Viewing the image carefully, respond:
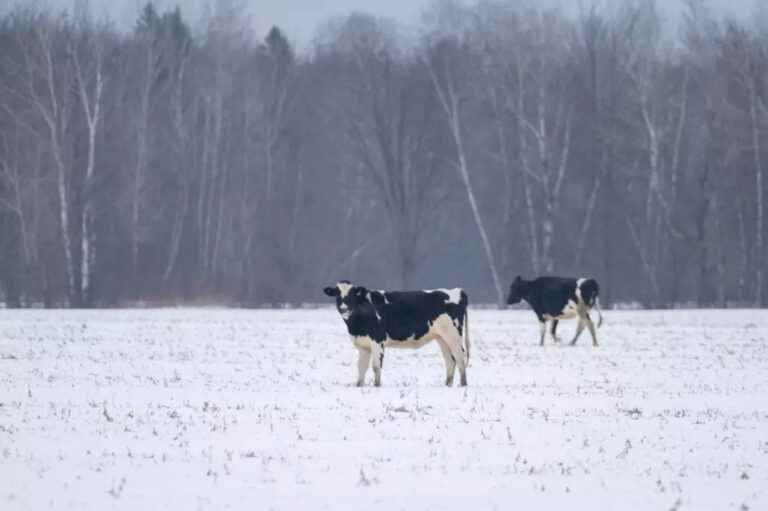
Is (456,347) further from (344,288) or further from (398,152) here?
(398,152)

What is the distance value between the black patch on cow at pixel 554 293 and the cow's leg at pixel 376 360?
10.6 m

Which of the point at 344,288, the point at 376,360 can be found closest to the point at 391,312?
the point at 344,288

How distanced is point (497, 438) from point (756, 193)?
41.1 metres

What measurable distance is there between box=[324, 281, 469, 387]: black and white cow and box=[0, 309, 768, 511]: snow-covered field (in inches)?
20.7

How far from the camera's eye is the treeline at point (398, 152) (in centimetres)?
5150

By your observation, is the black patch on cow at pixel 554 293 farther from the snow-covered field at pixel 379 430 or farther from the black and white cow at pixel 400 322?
the black and white cow at pixel 400 322

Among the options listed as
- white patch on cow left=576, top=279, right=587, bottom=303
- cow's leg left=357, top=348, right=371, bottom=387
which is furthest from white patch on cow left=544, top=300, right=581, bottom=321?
cow's leg left=357, top=348, right=371, bottom=387

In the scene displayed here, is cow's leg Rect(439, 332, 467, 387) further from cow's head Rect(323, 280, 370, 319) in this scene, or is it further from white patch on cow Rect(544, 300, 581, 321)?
white patch on cow Rect(544, 300, 581, 321)

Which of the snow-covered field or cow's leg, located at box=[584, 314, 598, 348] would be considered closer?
the snow-covered field

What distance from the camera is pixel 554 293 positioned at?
29.3 m

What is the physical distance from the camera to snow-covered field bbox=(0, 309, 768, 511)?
10.6 meters

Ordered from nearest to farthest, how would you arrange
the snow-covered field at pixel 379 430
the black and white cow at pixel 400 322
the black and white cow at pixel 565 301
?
the snow-covered field at pixel 379 430 → the black and white cow at pixel 400 322 → the black and white cow at pixel 565 301

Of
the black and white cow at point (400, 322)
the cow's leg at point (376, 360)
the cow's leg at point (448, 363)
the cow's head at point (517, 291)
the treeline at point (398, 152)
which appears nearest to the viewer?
the cow's leg at point (376, 360)

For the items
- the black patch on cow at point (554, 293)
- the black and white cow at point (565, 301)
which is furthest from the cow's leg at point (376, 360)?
the black patch on cow at point (554, 293)
